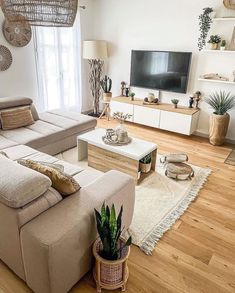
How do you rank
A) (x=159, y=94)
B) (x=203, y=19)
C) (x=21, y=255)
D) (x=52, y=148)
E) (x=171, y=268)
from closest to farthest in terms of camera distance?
(x=21, y=255) → (x=171, y=268) → (x=52, y=148) → (x=203, y=19) → (x=159, y=94)

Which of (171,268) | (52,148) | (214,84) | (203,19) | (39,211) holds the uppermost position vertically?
(203,19)

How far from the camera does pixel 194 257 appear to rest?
6.57 ft

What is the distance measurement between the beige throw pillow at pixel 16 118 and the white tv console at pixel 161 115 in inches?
77.7

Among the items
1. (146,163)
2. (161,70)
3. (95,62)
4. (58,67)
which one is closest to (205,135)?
(161,70)

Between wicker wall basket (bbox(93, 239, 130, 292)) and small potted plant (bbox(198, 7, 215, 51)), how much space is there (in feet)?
12.1

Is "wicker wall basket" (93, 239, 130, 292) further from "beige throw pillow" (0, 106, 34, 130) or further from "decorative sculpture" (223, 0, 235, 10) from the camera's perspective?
"decorative sculpture" (223, 0, 235, 10)

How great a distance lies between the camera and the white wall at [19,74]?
415 centimetres

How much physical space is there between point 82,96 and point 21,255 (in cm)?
446

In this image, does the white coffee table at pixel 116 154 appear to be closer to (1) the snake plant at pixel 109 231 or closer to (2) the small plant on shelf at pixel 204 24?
(1) the snake plant at pixel 109 231

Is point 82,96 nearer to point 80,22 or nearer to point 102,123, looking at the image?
point 102,123

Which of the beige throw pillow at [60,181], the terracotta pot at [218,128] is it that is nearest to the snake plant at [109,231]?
the beige throw pillow at [60,181]

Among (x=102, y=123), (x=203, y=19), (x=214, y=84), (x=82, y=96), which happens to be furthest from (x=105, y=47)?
(x=214, y=84)

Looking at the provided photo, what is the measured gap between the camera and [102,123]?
5.16 meters

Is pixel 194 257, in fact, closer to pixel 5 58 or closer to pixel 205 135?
pixel 205 135
